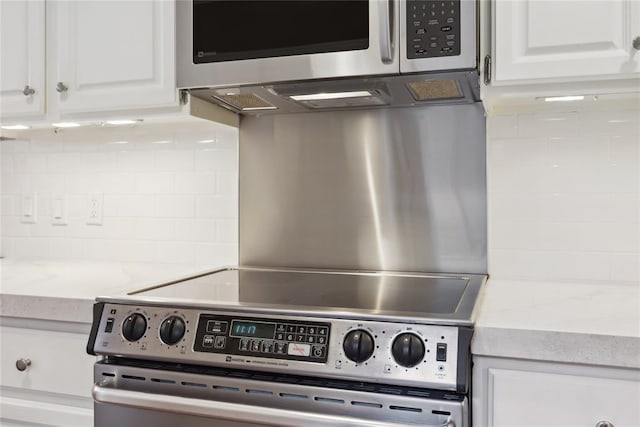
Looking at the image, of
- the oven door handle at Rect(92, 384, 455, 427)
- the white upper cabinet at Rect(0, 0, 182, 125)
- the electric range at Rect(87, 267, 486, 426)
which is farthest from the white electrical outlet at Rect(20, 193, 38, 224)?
the oven door handle at Rect(92, 384, 455, 427)

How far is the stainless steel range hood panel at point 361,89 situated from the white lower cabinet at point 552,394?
696mm

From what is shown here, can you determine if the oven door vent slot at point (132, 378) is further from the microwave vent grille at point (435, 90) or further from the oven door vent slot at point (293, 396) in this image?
the microwave vent grille at point (435, 90)

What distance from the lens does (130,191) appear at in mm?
2025

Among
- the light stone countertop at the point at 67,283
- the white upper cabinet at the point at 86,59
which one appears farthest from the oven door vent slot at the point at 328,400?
the white upper cabinet at the point at 86,59

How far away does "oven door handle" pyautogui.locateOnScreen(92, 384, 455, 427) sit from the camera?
1.06 m

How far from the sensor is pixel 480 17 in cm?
131

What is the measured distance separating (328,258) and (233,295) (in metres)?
0.52

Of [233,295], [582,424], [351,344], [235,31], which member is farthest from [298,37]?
[582,424]

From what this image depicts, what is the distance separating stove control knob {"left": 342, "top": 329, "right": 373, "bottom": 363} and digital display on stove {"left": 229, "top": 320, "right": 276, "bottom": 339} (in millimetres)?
167

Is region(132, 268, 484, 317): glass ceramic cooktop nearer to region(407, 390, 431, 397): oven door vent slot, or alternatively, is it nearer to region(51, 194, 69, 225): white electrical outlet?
region(407, 390, 431, 397): oven door vent slot

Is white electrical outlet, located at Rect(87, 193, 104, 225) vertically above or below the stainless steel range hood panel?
below

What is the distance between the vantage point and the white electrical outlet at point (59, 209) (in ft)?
6.97

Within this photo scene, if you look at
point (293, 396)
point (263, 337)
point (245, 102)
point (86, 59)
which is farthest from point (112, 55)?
point (293, 396)

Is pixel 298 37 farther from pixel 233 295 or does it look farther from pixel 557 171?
pixel 557 171
